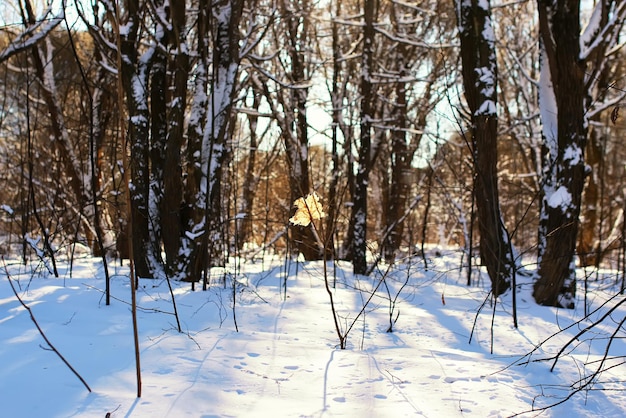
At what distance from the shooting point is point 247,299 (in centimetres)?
478

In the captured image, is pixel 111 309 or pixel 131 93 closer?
pixel 111 309

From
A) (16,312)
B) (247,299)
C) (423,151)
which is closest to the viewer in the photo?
(16,312)

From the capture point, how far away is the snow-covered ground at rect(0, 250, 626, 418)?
1981 mm

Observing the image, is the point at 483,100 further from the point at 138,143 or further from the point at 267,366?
the point at 267,366

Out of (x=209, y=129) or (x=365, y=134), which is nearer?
(x=209, y=129)

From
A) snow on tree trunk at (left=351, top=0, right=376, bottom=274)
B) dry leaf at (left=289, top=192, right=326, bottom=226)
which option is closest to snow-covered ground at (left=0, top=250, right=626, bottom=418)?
dry leaf at (left=289, top=192, right=326, bottom=226)

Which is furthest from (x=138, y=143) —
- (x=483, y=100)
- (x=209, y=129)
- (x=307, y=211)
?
(x=483, y=100)

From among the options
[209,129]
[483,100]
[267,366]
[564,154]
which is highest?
[483,100]

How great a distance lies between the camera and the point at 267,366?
8.34 ft

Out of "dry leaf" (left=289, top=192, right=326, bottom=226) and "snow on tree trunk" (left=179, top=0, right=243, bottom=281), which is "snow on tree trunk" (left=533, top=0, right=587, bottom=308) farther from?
"snow on tree trunk" (left=179, top=0, right=243, bottom=281)

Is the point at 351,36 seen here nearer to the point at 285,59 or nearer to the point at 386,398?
the point at 285,59

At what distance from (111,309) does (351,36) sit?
1169 cm

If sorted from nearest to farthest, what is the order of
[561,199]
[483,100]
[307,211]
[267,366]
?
[267,366], [307,211], [561,199], [483,100]

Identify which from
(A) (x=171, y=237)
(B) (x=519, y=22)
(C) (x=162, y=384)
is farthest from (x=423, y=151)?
(C) (x=162, y=384)
